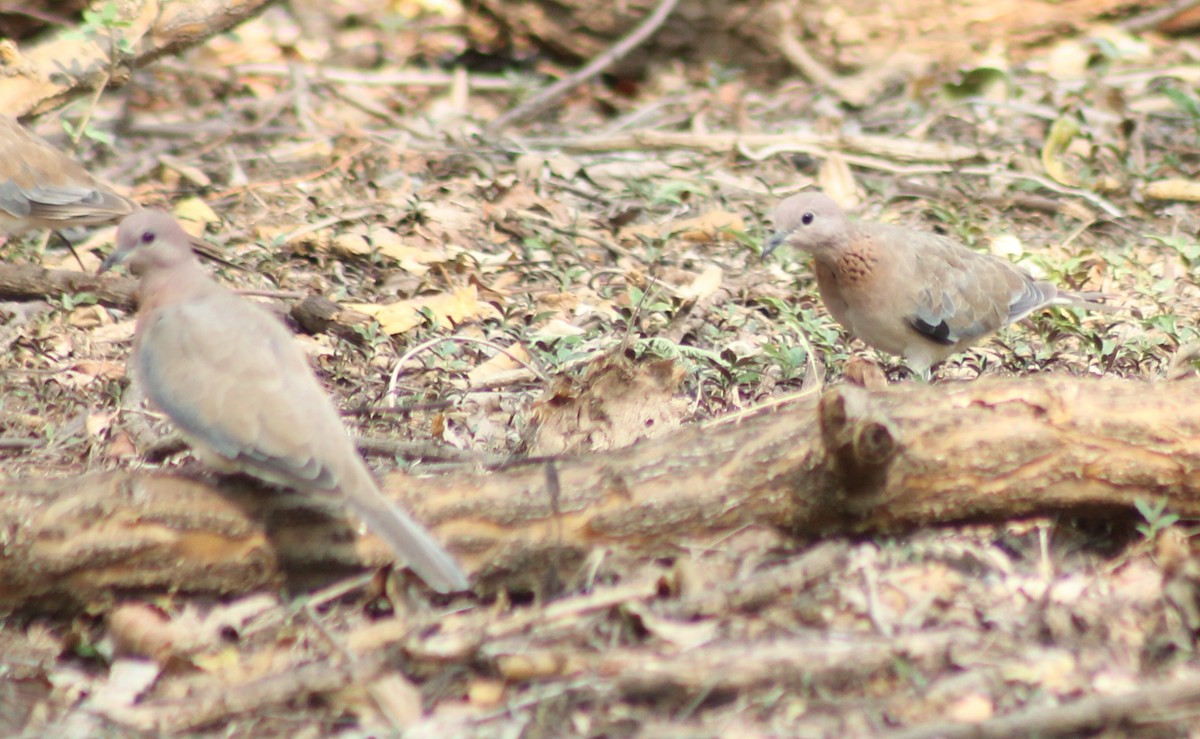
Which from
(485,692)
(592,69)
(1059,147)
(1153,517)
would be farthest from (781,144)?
(485,692)

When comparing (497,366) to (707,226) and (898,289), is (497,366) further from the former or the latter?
(707,226)

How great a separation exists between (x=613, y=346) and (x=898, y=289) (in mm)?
1112

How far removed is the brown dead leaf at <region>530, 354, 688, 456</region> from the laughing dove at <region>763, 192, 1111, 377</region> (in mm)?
1329

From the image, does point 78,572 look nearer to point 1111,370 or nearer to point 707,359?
point 707,359

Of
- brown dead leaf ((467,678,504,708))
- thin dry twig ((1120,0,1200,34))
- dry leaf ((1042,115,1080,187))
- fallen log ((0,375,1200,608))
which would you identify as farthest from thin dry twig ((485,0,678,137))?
brown dead leaf ((467,678,504,708))

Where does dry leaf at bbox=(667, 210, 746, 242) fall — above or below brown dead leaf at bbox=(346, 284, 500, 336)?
below

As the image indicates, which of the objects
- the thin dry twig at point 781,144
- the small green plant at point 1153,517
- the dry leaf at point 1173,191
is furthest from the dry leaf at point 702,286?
the small green plant at point 1153,517

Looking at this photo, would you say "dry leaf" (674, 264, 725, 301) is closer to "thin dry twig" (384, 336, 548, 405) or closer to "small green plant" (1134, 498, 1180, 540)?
"thin dry twig" (384, 336, 548, 405)

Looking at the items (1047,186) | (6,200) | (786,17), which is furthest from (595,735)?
(786,17)

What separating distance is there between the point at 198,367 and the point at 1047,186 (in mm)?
4737

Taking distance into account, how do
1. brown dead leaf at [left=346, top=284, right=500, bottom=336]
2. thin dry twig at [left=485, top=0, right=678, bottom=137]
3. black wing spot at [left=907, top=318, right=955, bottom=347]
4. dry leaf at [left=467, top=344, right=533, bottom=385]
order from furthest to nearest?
thin dry twig at [left=485, top=0, right=678, bottom=137] → brown dead leaf at [left=346, top=284, right=500, bottom=336] → black wing spot at [left=907, top=318, right=955, bottom=347] → dry leaf at [left=467, top=344, right=533, bottom=385]

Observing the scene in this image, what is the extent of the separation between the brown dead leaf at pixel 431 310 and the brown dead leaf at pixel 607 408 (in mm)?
1343

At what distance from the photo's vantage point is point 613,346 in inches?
199

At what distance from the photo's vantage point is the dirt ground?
3008 millimetres
